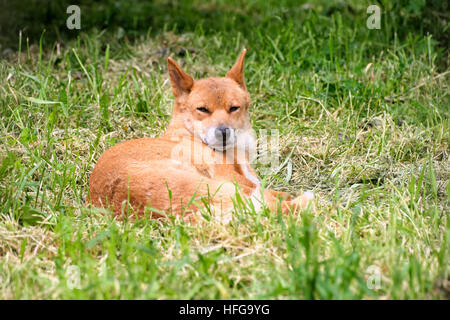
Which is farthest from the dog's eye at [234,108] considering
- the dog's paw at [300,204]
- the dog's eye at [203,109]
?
the dog's paw at [300,204]

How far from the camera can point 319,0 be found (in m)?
8.14

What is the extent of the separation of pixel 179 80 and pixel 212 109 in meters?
0.41

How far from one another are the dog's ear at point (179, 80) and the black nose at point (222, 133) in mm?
538

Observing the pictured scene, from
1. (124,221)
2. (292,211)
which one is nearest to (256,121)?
(292,211)

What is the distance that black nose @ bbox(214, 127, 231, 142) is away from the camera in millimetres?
3910

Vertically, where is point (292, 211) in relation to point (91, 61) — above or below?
below

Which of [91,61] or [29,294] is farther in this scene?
[91,61]

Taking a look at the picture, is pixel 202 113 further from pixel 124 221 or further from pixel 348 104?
pixel 348 104

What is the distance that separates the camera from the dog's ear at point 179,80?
4.20m

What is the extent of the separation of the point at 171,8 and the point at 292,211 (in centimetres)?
551
